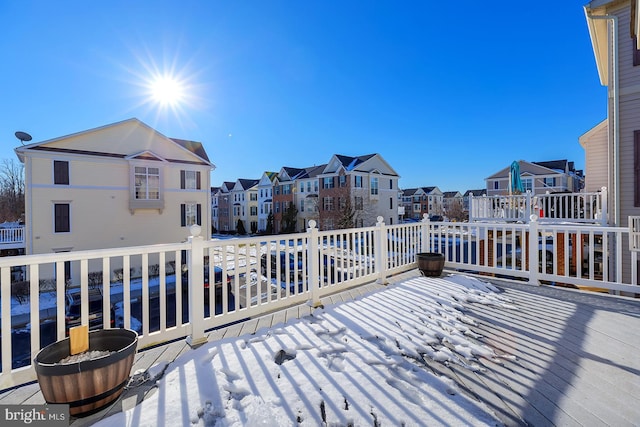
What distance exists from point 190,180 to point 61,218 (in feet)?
20.5

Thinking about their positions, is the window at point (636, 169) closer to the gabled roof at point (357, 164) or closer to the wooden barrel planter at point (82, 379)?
the wooden barrel planter at point (82, 379)

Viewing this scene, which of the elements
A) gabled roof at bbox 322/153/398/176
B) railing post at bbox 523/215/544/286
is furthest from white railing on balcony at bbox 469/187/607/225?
gabled roof at bbox 322/153/398/176

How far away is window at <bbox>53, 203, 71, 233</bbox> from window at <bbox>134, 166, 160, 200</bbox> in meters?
2.92

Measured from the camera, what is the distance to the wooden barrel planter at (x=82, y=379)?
151 cm

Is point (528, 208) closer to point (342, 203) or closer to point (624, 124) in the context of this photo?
point (624, 124)

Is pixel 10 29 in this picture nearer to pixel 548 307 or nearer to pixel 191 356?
pixel 191 356

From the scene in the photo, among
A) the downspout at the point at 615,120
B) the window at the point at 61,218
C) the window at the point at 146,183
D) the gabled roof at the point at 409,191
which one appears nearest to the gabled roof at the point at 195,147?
the window at the point at 146,183

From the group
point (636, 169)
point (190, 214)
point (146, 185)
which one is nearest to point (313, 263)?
point (636, 169)

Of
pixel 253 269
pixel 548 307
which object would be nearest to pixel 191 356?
pixel 548 307

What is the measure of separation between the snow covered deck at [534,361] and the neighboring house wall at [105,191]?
15.1m

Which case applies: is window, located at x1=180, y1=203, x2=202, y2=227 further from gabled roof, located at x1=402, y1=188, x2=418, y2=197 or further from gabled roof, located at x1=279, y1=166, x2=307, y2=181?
gabled roof, located at x1=402, y1=188, x2=418, y2=197

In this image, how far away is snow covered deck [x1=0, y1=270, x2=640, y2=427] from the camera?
1649mm

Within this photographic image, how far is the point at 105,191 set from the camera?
13945 mm

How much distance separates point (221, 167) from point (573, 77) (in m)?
18.5
